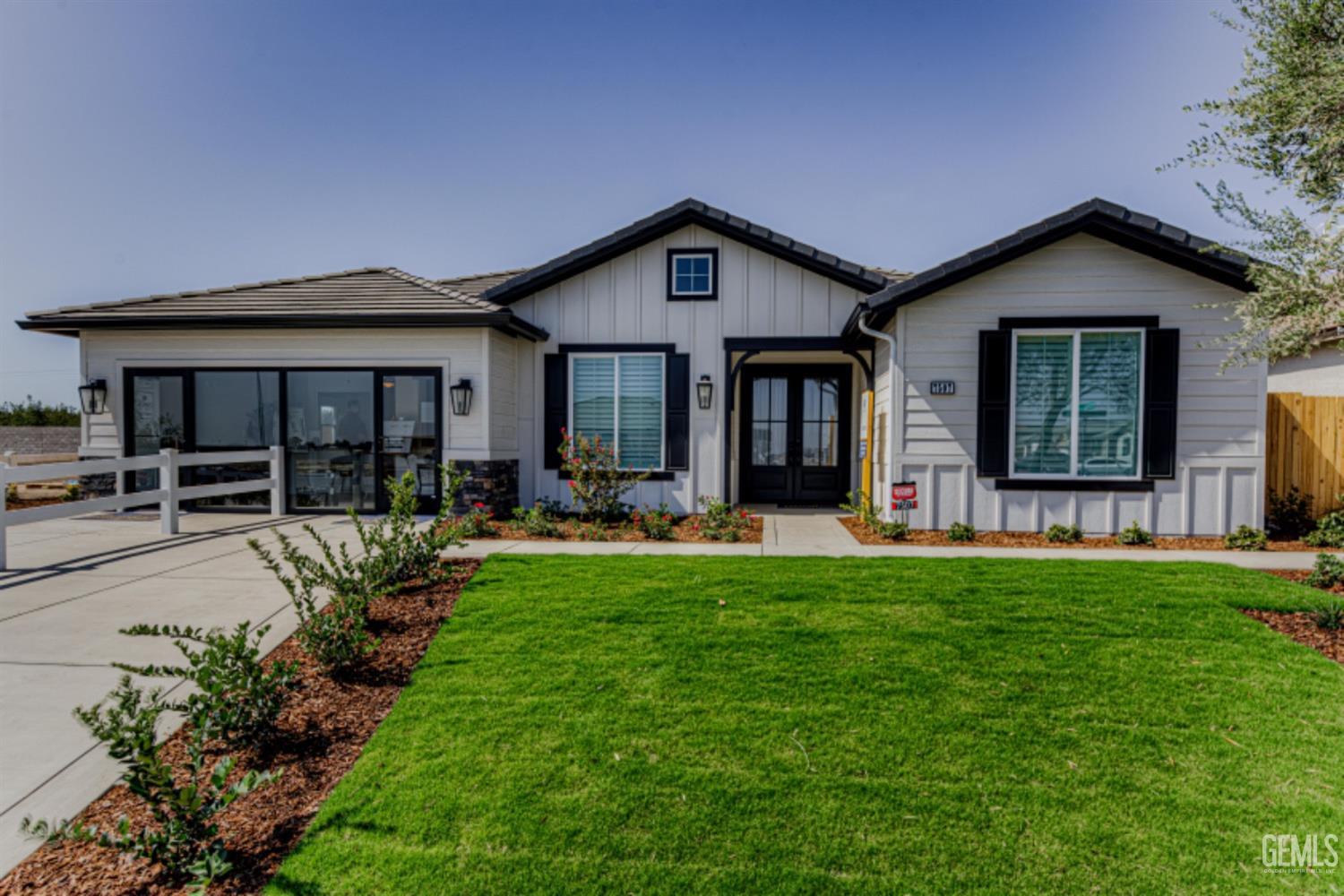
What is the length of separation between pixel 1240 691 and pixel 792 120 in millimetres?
9127

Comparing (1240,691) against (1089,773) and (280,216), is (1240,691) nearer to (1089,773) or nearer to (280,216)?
(1089,773)

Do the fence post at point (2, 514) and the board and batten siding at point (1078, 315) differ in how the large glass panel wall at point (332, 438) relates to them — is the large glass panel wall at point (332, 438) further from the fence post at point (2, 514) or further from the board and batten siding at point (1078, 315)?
the board and batten siding at point (1078, 315)

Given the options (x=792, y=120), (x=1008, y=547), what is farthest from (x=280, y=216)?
(x=1008, y=547)

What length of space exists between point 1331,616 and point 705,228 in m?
7.75

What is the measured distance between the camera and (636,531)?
312 inches

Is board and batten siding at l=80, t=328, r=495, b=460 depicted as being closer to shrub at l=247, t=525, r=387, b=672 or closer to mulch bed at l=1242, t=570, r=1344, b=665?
shrub at l=247, t=525, r=387, b=672

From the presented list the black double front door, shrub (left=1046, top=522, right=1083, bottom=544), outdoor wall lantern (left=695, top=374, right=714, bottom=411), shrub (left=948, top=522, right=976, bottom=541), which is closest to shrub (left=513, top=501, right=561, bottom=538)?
outdoor wall lantern (left=695, top=374, right=714, bottom=411)

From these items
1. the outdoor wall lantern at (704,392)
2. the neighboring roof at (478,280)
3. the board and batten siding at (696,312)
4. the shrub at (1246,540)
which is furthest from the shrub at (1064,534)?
the neighboring roof at (478,280)

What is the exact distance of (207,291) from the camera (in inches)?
399

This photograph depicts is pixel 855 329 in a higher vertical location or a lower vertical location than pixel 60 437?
higher

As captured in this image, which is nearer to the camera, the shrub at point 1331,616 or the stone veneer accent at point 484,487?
the shrub at point 1331,616

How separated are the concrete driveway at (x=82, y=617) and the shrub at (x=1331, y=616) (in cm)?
696

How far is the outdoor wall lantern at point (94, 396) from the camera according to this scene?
9.45 meters

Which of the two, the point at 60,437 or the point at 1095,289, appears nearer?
the point at 1095,289
